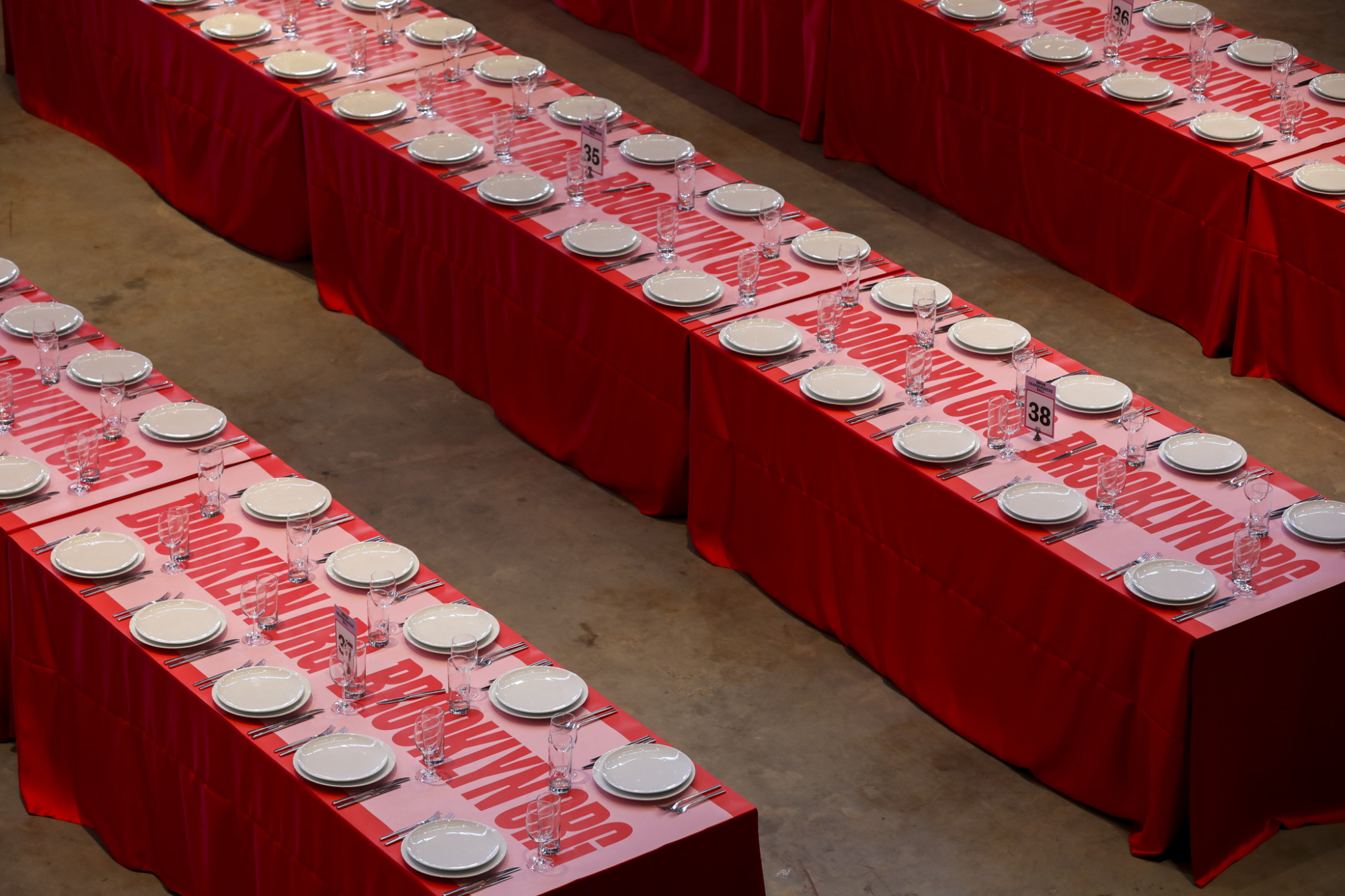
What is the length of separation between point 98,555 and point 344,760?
127 centimetres

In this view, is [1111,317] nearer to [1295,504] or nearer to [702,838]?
[1295,504]

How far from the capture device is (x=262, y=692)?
568 centimetres

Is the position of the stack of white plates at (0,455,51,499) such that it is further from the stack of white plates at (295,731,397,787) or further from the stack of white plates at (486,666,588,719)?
the stack of white plates at (486,666,588,719)

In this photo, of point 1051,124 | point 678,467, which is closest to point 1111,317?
point 1051,124

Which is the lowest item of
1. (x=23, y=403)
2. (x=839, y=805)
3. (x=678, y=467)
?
(x=839, y=805)

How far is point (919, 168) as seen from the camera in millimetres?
10188

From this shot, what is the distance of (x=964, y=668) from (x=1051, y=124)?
3.41m

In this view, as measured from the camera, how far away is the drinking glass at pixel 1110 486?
649 centimetres

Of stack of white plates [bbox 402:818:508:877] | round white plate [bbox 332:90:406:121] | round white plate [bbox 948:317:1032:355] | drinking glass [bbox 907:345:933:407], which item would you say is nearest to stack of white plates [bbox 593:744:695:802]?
stack of white plates [bbox 402:818:508:877]

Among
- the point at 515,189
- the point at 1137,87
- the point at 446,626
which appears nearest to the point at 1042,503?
the point at 446,626

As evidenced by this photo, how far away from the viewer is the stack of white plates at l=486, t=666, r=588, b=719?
18.5 ft

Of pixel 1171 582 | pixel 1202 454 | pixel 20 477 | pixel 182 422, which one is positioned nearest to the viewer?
pixel 1171 582

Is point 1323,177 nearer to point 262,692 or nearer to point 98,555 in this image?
point 262,692

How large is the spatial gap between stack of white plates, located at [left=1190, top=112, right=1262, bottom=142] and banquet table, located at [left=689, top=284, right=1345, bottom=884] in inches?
75.9
